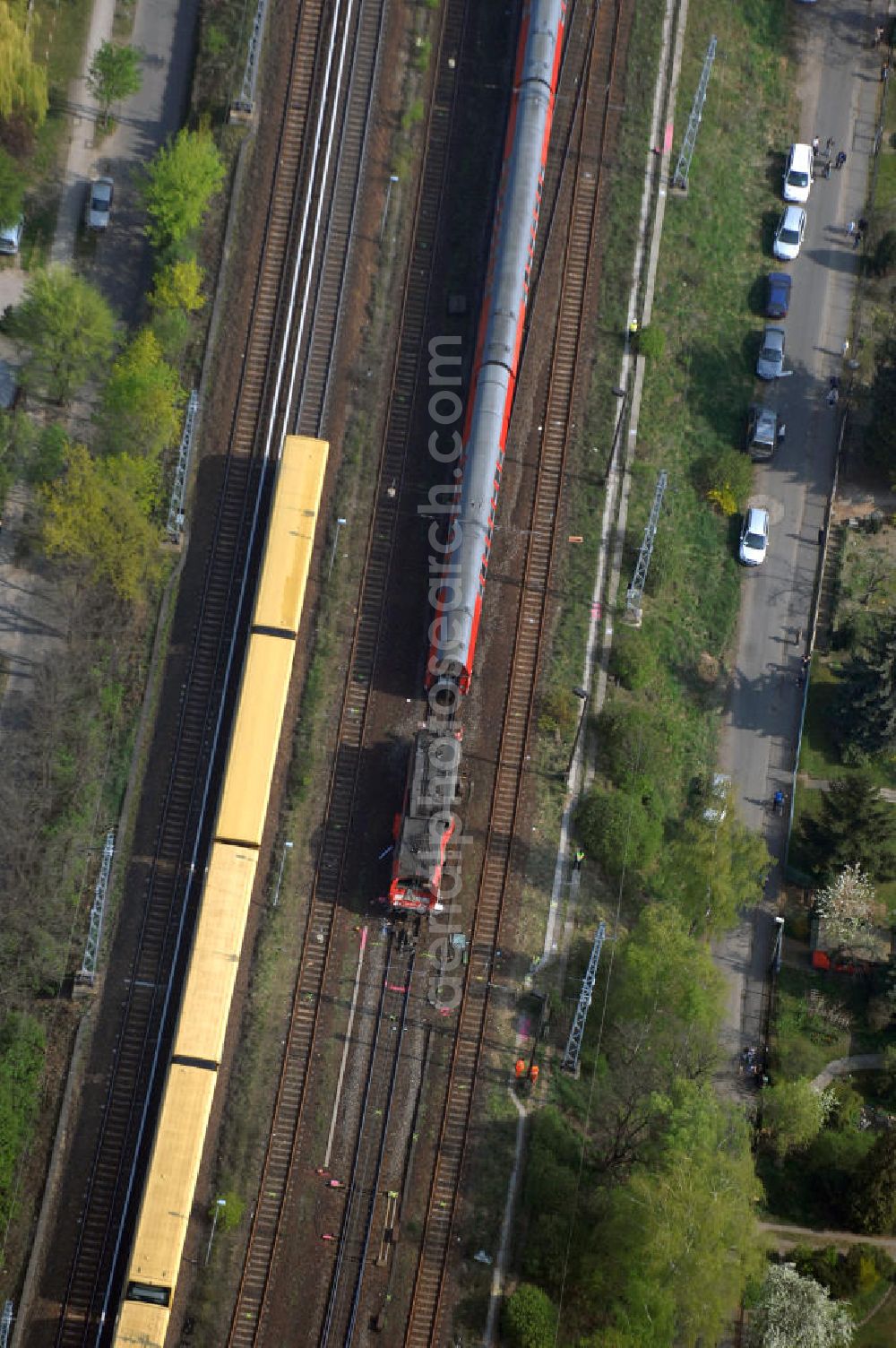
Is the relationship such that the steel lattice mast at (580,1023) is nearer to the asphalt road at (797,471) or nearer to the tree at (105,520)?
the asphalt road at (797,471)

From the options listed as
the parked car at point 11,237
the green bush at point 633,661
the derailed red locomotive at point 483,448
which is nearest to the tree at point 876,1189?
the derailed red locomotive at point 483,448

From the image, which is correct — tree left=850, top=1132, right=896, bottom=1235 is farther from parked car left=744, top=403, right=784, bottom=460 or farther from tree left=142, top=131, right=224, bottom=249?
tree left=142, top=131, right=224, bottom=249

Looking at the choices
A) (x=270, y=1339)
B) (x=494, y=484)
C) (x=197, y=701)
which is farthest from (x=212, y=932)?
(x=494, y=484)

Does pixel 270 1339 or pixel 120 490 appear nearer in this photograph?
pixel 270 1339

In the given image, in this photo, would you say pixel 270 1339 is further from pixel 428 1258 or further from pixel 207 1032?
pixel 207 1032

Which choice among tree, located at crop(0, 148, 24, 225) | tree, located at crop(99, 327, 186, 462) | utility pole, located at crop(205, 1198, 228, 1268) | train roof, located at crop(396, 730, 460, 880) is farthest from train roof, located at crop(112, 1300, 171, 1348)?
tree, located at crop(0, 148, 24, 225)

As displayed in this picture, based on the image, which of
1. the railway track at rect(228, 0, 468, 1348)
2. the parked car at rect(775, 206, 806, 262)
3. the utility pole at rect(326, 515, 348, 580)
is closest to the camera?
the railway track at rect(228, 0, 468, 1348)
